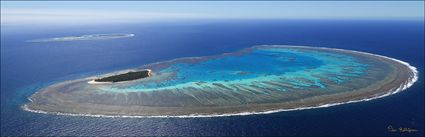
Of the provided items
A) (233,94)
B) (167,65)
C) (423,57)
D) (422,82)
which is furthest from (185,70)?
(423,57)

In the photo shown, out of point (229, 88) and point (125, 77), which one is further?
point (125, 77)

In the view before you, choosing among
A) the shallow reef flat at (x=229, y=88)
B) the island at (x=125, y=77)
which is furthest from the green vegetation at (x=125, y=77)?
the shallow reef flat at (x=229, y=88)

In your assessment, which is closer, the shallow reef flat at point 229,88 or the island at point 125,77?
the shallow reef flat at point 229,88

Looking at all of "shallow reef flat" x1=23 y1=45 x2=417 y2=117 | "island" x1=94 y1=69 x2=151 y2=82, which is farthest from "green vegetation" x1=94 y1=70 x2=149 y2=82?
"shallow reef flat" x1=23 y1=45 x2=417 y2=117

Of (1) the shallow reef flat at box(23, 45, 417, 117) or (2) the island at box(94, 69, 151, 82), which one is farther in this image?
(2) the island at box(94, 69, 151, 82)

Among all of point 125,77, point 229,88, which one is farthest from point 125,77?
point 229,88

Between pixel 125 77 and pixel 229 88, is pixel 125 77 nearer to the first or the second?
pixel 125 77

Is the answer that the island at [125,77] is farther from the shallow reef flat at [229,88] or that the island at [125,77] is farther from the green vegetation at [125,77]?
the shallow reef flat at [229,88]

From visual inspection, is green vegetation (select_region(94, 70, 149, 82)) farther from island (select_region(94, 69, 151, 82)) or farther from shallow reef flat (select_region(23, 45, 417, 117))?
shallow reef flat (select_region(23, 45, 417, 117))
